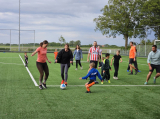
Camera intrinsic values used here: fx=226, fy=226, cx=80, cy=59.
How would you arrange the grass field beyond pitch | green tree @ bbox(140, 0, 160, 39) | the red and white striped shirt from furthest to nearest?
green tree @ bbox(140, 0, 160, 39) < the red and white striped shirt < the grass field beyond pitch

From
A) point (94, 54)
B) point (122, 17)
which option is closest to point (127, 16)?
point (122, 17)

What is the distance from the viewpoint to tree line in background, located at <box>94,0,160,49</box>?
55594mm

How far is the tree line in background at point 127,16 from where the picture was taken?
5559 centimetres

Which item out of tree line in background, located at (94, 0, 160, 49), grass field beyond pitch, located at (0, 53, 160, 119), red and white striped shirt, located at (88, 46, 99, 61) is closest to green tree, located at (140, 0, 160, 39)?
tree line in background, located at (94, 0, 160, 49)

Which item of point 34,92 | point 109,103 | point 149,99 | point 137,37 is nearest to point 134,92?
point 149,99

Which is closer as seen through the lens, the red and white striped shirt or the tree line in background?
the red and white striped shirt

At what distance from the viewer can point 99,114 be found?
572cm

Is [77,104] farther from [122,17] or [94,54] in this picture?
[122,17]

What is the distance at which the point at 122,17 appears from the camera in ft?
195

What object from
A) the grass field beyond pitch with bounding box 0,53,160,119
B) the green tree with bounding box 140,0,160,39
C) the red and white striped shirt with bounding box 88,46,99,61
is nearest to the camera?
the grass field beyond pitch with bounding box 0,53,160,119

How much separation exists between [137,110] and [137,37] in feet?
128

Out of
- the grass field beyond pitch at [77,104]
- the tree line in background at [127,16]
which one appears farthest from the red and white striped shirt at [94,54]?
the tree line in background at [127,16]

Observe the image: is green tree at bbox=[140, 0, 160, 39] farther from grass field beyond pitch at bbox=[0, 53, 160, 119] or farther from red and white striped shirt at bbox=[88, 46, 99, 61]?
grass field beyond pitch at bbox=[0, 53, 160, 119]

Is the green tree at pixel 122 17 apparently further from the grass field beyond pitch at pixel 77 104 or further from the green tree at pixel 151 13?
the grass field beyond pitch at pixel 77 104
